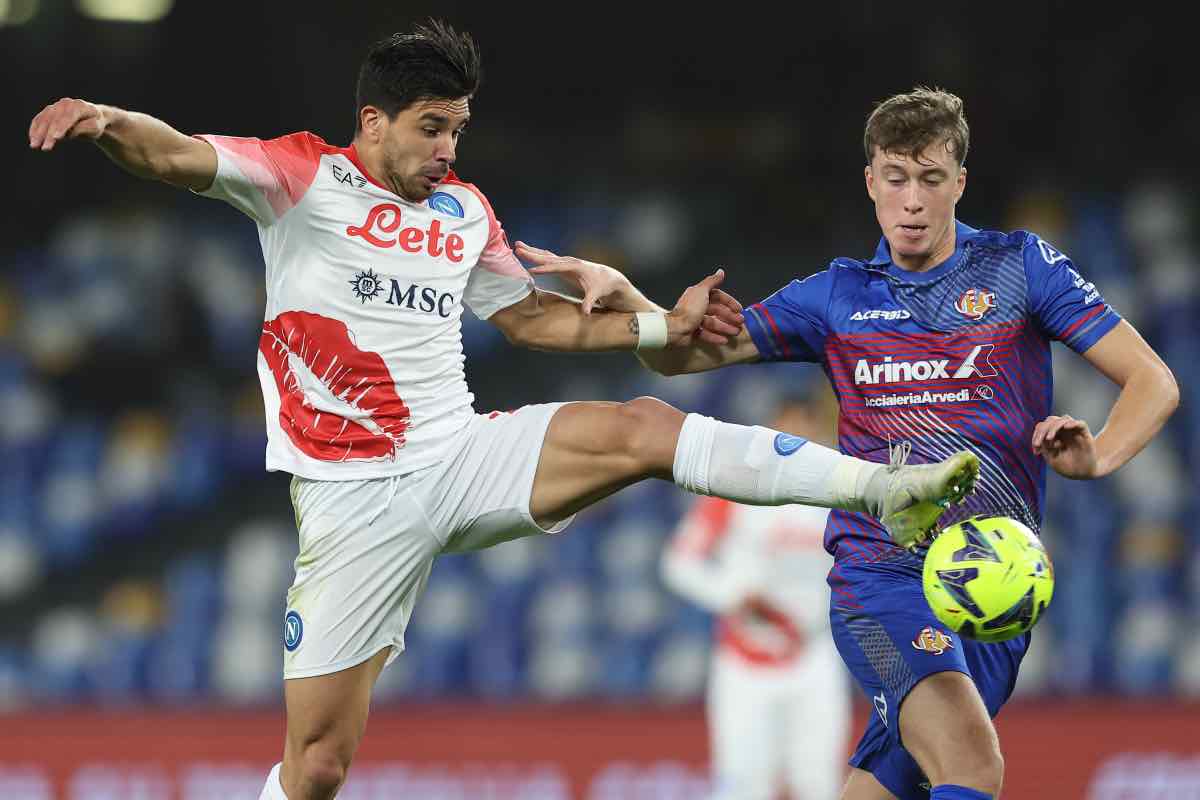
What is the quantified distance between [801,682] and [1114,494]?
3.31m

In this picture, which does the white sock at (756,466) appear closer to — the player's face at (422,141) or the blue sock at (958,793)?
the blue sock at (958,793)

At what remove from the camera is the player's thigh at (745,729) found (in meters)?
8.16

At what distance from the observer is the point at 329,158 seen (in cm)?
463

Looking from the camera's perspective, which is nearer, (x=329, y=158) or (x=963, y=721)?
(x=963, y=721)

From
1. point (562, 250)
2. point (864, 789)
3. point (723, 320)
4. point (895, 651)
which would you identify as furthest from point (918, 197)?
point (562, 250)

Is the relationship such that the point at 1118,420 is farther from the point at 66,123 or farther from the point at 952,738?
the point at 66,123

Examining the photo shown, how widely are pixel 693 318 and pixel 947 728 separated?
53.6 inches

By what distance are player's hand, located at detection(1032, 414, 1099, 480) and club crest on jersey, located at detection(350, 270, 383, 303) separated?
178 centimetres

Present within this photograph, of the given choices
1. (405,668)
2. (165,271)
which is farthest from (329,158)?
(165,271)

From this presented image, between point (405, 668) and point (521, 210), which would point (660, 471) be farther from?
point (521, 210)

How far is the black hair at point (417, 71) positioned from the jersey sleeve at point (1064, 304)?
158cm

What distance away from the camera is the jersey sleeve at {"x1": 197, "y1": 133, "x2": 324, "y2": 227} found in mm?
4375

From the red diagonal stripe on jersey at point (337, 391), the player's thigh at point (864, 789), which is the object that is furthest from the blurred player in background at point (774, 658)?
the red diagonal stripe on jersey at point (337, 391)

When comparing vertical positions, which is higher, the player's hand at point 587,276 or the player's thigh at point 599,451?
the player's hand at point 587,276
